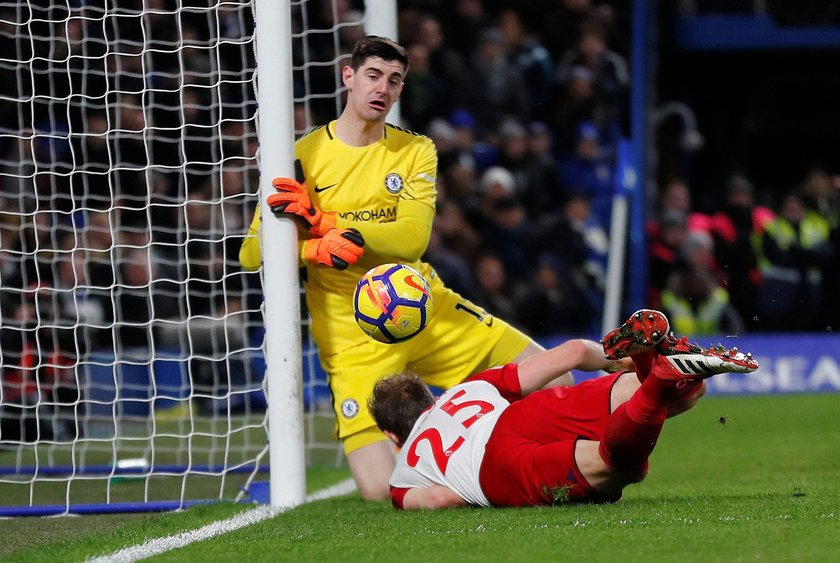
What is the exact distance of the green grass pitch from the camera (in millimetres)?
4064

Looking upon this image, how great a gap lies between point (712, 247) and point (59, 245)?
21.5 feet

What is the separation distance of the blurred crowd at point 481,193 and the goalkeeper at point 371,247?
4632 millimetres

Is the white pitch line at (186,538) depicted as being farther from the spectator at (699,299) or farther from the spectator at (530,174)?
the spectator at (530,174)

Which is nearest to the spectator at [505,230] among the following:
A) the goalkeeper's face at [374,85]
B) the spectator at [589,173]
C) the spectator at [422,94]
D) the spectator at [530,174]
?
the spectator at [530,174]

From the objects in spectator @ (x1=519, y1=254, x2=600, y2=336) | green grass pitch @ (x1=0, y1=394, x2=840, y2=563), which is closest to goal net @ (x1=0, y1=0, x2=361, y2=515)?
spectator @ (x1=519, y1=254, x2=600, y2=336)

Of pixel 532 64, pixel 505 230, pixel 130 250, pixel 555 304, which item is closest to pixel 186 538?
pixel 130 250

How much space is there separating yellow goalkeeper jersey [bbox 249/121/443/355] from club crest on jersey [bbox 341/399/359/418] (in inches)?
10.7

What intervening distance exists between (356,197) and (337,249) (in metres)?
0.46

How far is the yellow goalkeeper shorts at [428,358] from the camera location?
648cm

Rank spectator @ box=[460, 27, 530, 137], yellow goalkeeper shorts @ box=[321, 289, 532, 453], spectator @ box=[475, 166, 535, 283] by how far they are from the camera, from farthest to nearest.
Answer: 1. spectator @ box=[460, 27, 530, 137]
2. spectator @ box=[475, 166, 535, 283]
3. yellow goalkeeper shorts @ box=[321, 289, 532, 453]

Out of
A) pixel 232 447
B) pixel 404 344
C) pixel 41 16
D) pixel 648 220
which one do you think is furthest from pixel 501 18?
pixel 404 344

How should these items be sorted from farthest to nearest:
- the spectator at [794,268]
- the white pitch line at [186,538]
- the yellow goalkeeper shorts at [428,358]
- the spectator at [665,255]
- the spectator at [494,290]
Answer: the spectator at [665,255] → the spectator at [794,268] → the spectator at [494,290] → the yellow goalkeeper shorts at [428,358] → the white pitch line at [186,538]

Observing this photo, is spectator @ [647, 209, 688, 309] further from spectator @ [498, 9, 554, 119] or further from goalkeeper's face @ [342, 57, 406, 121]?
goalkeeper's face @ [342, 57, 406, 121]

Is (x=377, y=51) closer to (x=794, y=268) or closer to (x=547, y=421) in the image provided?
(x=547, y=421)
